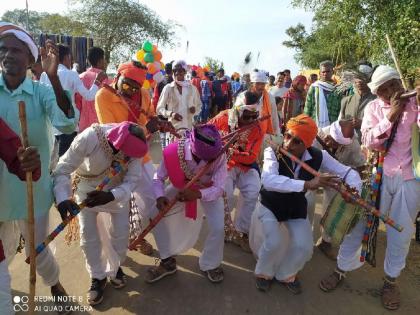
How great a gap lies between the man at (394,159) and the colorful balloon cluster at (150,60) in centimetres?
586

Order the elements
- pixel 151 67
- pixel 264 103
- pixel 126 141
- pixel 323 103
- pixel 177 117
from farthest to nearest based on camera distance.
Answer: pixel 151 67
pixel 177 117
pixel 323 103
pixel 264 103
pixel 126 141

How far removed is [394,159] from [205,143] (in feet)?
5.76

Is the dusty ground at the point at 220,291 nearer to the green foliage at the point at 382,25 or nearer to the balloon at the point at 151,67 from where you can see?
the green foliage at the point at 382,25

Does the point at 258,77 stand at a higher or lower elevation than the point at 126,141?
higher

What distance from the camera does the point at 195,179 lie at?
137 inches

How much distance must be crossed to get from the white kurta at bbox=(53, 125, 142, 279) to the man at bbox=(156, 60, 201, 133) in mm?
3434

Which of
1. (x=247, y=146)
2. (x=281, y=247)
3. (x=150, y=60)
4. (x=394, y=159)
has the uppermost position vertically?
(x=150, y=60)

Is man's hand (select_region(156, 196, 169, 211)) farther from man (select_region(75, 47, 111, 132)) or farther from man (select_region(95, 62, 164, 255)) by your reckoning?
man (select_region(75, 47, 111, 132))

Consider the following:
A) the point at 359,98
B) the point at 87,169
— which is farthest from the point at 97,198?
the point at 359,98

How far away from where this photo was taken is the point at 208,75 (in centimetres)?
1362

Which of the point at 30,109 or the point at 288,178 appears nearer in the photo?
the point at 30,109

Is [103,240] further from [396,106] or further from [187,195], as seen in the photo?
[396,106]

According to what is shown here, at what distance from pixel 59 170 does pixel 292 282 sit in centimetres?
241

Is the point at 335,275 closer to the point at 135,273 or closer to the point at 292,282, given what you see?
the point at 292,282
